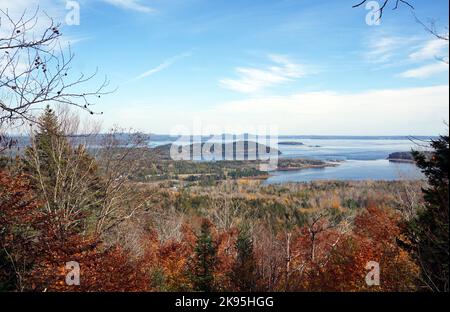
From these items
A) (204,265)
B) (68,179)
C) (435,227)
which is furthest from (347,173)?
(435,227)
